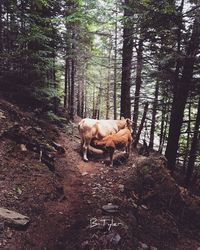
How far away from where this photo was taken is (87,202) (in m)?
8.07

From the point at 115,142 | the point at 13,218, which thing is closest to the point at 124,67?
the point at 115,142

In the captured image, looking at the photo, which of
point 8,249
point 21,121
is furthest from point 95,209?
point 21,121

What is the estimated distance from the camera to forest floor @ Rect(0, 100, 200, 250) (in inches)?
245

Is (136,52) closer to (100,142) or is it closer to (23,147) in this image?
(100,142)

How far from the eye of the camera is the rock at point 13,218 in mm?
5974

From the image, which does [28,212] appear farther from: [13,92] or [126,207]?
[13,92]

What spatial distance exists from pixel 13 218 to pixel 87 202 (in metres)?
2.50

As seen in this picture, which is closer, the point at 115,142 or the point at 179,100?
the point at 179,100

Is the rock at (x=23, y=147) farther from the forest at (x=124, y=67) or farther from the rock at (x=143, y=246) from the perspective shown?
the rock at (x=143, y=246)

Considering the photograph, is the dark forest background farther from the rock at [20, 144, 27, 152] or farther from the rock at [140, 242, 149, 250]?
the rock at [140, 242, 149, 250]

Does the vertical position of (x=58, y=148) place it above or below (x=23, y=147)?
below

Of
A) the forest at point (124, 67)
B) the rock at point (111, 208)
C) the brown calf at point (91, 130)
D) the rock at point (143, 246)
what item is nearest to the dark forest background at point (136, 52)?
the forest at point (124, 67)

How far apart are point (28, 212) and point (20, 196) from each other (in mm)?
597

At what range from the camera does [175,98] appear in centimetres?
1140
